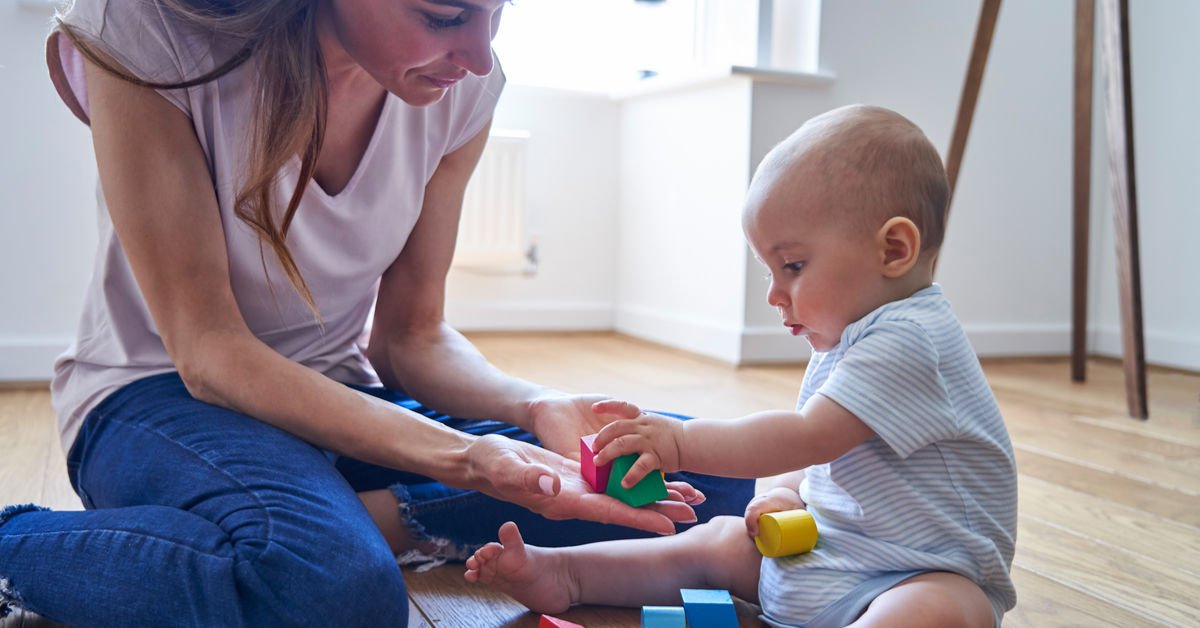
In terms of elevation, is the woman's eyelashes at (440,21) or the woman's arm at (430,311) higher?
the woman's eyelashes at (440,21)

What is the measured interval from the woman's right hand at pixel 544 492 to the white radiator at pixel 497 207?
7.39 ft

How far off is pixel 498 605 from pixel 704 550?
0.22 metres

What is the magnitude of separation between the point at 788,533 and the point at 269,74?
653 mm

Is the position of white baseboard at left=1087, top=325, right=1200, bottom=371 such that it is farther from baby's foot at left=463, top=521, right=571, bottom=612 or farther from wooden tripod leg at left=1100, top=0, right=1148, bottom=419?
baby's foot at left=463, top=521, right=571, bottom=612

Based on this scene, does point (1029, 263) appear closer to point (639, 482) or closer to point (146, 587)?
point (639, 482)

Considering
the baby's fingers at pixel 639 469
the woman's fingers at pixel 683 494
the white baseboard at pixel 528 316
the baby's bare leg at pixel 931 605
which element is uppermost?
the baby's fingers at pixel 639 469

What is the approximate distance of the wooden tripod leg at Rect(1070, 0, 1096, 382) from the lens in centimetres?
244

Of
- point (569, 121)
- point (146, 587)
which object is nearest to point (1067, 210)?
point (569, 121)

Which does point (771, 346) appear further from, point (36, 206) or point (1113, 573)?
point (36, 206)

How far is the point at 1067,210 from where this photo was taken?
124 inches

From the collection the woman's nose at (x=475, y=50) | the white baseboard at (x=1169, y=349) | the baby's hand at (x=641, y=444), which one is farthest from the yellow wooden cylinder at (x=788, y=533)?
the white baseboard at (x=1169, y=349)

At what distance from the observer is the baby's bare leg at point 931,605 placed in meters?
0.83

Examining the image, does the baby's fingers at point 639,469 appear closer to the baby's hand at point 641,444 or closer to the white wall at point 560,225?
the baby's hand at point 641,444

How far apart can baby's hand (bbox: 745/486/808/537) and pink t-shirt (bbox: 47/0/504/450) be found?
0.53 metres
